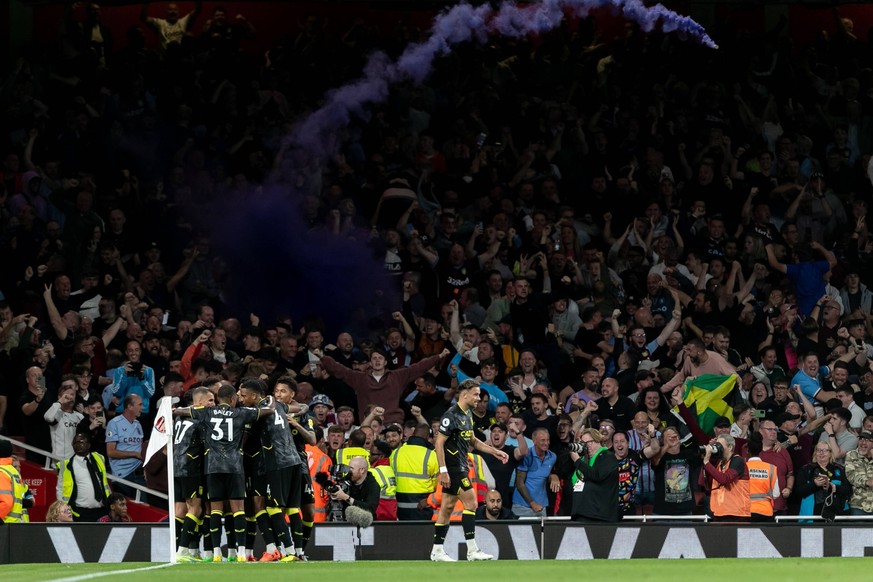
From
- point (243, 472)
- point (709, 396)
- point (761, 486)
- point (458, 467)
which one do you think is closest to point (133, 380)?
point (243, 472)

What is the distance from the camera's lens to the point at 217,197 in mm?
22875

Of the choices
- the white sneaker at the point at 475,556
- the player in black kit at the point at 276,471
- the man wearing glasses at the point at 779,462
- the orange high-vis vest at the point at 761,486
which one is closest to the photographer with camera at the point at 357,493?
the white sneaker at the point at 475,556

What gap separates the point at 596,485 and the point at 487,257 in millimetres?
5344

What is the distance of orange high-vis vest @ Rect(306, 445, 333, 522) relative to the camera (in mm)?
17141

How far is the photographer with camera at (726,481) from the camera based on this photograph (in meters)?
17.5

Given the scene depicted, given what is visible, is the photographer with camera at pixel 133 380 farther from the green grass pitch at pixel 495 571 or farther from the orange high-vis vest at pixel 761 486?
the orange high-vis vest at pixel 761 486

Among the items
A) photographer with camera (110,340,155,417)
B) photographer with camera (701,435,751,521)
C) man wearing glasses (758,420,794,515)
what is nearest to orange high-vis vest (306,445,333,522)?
photographer with camera (110,340,155,417)

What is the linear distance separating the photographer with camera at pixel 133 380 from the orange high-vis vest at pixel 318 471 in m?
2.76

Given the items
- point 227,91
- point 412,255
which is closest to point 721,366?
point 412,255

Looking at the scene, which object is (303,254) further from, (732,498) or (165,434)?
(165,434)

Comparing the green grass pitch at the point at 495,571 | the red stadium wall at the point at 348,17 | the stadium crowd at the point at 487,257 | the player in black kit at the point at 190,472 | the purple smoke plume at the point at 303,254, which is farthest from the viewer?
the red stadium wall at the point at 348,17

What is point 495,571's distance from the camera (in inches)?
541

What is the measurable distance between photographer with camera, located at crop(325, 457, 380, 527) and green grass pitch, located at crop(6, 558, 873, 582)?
1.60 meters

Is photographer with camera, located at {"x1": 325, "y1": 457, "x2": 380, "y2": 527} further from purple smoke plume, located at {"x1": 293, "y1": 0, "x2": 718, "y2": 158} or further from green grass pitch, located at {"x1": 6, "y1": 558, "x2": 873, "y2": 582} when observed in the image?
purple smoke plume, located at {"x1": 293, "y1": 0, "x2": 718, "y2": 158}
